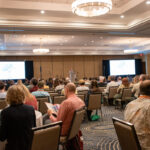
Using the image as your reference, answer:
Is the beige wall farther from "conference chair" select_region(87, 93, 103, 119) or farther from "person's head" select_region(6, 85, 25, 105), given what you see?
"person's head" select_region(6, 85, 25, 105)

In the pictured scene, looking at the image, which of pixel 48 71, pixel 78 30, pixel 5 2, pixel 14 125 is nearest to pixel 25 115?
pixel 14 125

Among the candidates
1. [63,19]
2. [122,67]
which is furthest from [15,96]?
[122,67]

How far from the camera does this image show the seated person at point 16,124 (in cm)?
223

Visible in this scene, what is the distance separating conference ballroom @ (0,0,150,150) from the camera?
2.25m

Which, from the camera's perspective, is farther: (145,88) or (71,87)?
(71,87)

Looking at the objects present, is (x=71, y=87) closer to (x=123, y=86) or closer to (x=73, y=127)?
(x=73, y=127)

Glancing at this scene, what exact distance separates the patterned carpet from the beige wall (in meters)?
12.6

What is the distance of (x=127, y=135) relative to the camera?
7.10 feet

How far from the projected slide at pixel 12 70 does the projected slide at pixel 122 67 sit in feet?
27.4

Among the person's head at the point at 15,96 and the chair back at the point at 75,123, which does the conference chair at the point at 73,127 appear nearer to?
the chair back at the point at 75,123

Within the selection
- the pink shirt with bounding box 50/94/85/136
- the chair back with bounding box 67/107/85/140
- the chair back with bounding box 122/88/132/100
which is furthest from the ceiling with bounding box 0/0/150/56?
the chair back with bounding box 67/107/85/140

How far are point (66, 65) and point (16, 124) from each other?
16389mm

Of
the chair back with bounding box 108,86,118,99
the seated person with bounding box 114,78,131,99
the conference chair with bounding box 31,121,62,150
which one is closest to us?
the conference chair with bounding box 31,121,62,150

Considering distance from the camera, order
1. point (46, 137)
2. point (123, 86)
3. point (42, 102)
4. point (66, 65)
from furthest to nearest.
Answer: point (66, 65) → point (123, 86) → point (42, 102) → point (46, 137)
